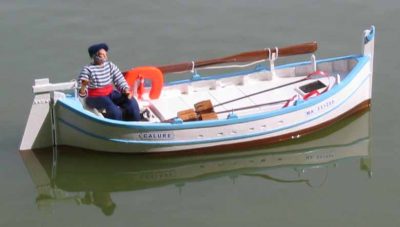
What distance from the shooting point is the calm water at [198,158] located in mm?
11453

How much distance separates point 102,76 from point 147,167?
1313 mm

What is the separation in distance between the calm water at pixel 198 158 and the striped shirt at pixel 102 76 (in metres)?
0.99

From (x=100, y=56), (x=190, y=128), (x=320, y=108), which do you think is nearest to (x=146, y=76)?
(x=100, y=56)

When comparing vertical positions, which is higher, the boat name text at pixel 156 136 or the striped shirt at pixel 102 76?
the striped shirt at pixel 102 76

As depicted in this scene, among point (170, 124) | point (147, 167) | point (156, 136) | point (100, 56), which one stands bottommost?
point (147, 167)

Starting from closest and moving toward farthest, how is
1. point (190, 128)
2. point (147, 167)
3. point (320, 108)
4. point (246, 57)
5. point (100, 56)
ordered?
point (100, 56) → point (190, 128) → point (147, 167) → point (320, 108) → point (246, 57)

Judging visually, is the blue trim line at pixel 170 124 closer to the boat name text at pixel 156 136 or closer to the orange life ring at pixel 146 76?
the boat name text at pixel 156 136

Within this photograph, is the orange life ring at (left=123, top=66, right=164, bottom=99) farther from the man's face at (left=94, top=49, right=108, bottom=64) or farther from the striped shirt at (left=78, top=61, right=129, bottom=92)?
the man's face at (left=94, top=49, right=108, bottom=64)

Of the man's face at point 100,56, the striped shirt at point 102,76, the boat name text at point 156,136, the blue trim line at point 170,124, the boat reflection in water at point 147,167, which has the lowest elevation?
the boat reflection in water at point 147,167

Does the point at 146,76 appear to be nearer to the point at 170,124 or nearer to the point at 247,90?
the point at 170,124

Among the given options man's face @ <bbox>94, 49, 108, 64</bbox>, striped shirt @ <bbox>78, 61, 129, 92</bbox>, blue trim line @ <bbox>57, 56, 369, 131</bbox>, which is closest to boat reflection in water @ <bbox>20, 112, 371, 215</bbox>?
blue trim line @ <bbox>57, 56, 369, 131</bbox>

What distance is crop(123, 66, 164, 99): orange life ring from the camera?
12.7 metres

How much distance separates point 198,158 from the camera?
Answer: 1244cm

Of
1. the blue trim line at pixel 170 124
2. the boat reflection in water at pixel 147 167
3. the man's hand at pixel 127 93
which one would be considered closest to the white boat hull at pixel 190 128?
the blue trim line at pixel 170 124
